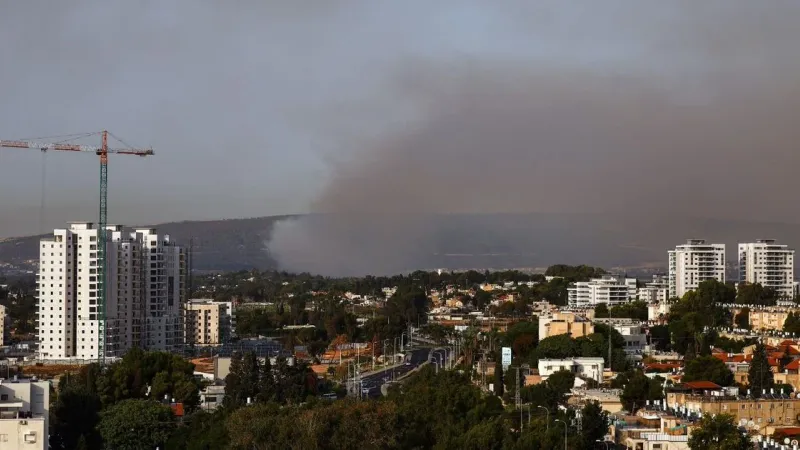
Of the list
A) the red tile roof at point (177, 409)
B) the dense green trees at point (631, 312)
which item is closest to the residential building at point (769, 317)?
the dense green trees at point (631, 312)

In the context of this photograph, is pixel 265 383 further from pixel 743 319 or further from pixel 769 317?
pixel 743 319

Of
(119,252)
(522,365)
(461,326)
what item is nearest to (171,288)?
(119,252)

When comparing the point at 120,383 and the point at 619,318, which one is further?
the point at 619,318

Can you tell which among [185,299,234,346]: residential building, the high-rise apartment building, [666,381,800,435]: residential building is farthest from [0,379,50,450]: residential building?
[185,299,234,346]: residential building

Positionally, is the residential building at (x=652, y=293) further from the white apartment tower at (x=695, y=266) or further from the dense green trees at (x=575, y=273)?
the dense green trees at (x=575, y=273)

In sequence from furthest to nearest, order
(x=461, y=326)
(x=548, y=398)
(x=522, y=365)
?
(x=461, y=326), (x=522, y=365), (x=548, y=398)

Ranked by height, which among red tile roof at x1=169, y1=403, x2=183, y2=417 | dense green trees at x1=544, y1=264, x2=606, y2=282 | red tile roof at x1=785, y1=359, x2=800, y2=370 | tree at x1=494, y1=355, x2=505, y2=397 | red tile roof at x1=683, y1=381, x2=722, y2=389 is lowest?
red tile roof at x1=169, y1=403, x2=183, y2=417

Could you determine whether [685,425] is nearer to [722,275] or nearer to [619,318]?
[619,318]

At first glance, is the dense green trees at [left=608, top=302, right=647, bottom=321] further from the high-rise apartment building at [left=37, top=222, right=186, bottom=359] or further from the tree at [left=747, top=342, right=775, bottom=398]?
the tree at [left=747, top=342, right=775, bottom=398]
